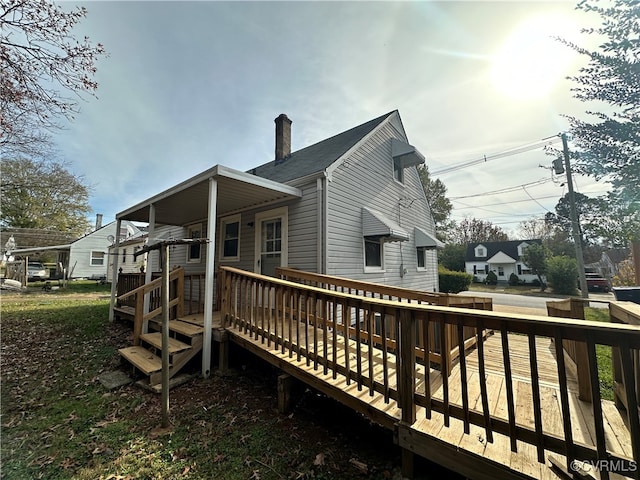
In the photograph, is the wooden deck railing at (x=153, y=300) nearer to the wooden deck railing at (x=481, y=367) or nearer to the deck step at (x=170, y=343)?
the deck step at (x=170, y=343)

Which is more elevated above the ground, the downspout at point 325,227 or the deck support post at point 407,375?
the downspout at point 325,227

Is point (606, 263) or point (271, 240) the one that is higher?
point (271, 240)

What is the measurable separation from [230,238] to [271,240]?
1.89m

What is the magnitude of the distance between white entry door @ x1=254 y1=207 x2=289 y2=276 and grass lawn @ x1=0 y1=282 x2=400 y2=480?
2.60 m

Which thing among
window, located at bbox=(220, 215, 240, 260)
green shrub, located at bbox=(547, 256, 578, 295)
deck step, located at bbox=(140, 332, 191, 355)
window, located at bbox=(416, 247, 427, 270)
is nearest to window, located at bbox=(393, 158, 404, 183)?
window, located at bbox=(416, 247, 427, 270)

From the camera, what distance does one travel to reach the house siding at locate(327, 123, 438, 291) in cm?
622

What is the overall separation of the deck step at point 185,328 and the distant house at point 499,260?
3521cm

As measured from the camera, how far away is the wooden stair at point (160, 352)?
386 centimetres

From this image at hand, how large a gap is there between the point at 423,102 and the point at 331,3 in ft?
11.8

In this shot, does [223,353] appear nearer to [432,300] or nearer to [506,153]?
[432,300]

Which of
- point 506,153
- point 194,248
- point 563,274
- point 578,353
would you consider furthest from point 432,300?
point 563,274

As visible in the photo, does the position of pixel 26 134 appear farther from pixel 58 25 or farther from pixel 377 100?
pixel 377 100

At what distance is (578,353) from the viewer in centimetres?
257

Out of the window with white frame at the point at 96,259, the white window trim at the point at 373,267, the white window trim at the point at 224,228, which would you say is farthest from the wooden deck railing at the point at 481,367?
the window with white frame at the point at 96,259
